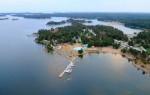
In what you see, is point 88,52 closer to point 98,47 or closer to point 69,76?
→ point 98,47

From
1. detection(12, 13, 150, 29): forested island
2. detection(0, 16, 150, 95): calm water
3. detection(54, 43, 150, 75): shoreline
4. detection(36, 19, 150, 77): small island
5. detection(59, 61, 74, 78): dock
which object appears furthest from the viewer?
detection(12, 13, 150, 29): forested island

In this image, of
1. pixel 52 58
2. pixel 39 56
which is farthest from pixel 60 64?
pixel 39 56

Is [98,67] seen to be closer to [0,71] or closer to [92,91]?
[92,91]

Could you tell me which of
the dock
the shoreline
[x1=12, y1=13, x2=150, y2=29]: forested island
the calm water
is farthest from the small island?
[x1=12, y1=13, x2=150, y2=29]: forested island

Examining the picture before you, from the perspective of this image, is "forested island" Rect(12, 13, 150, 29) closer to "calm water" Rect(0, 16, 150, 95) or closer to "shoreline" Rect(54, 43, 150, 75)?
"shoreline" Rect(54, 43, 150, 75)

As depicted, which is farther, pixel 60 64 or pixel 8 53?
pixel 8 53

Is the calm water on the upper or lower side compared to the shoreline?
lower

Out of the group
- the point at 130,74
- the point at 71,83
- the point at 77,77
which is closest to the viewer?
the point at 71,83

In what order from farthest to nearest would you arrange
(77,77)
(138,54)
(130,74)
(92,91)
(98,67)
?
(138,54) < (98,67) < (130,74) < (77,77) < (92,91)
